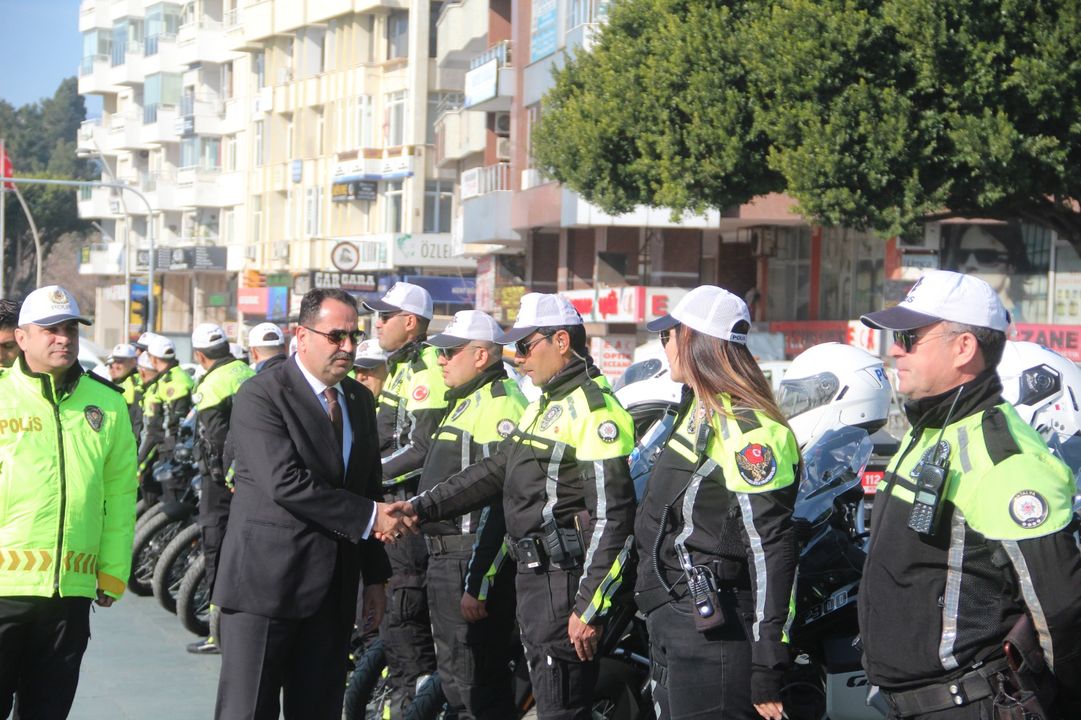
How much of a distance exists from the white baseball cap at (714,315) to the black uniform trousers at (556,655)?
1191mm

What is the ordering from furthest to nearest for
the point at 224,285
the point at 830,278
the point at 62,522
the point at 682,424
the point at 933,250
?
1. the point at 224,285
2. the point at 830,278
3. the point at 933,250
4. the point at 62,522
5. the point at 682,424

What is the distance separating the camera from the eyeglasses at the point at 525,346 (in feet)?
20.3

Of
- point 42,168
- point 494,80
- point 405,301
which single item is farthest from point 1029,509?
point 42,168

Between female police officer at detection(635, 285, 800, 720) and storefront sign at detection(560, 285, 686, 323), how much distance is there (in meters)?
26.5

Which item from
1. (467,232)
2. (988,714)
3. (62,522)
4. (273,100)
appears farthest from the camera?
(273,100)

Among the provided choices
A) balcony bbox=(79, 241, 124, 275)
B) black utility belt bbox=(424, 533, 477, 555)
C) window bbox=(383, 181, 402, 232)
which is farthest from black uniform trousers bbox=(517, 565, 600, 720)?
balcony bbox=(79, 241, 124, 275)

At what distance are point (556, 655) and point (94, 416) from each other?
1.99m

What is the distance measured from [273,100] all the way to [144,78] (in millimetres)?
16841

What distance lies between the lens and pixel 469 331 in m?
7.40

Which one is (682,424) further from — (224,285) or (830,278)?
(224,285)

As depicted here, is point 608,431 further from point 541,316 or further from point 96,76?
point 96,76

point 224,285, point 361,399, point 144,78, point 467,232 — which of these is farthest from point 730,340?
point 144,78

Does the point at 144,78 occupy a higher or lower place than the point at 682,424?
higher

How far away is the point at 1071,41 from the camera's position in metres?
18.0
